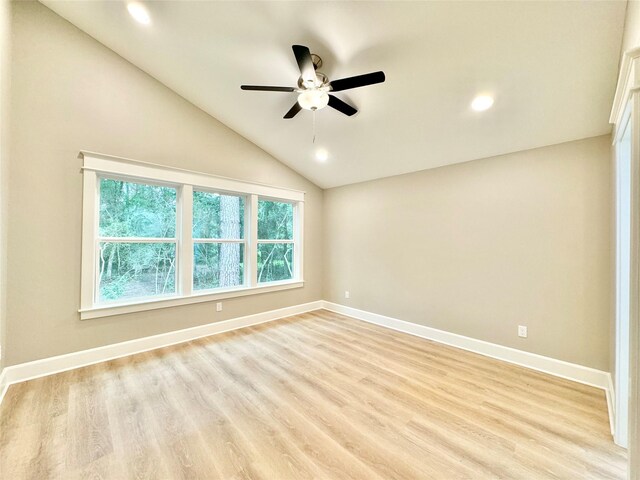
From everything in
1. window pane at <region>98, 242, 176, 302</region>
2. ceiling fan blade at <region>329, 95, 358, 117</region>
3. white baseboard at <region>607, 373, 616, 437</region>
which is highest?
ceiling fan blade at <region>329, 95, 358, 117</region>

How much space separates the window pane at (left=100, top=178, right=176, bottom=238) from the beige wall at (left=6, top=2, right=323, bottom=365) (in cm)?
27

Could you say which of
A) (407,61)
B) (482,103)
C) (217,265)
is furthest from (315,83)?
(217,265)

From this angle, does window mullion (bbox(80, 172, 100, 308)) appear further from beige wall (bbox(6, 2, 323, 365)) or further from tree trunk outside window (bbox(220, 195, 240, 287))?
tree trunk outside window (bbox(220, 195, 240, 287))

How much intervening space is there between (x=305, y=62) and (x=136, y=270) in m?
3.01

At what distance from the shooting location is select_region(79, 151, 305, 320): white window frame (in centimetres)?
277

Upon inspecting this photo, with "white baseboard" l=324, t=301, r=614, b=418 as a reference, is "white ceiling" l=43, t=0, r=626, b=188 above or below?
above

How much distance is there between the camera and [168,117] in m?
3.33

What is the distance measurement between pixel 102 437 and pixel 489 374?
3262 millimetres

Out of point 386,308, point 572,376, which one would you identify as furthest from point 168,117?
point 572,376

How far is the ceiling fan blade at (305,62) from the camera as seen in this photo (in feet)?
5.84

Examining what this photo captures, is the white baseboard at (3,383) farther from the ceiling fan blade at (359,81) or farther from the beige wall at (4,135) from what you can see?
the ceiling fan blade at (359,81)

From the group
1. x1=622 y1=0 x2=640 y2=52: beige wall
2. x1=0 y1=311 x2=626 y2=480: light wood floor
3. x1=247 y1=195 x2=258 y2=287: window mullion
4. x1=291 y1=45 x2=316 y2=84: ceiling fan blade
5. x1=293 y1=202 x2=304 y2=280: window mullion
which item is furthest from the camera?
x1=293 y1=202 x2=304 y2=280: window mullion

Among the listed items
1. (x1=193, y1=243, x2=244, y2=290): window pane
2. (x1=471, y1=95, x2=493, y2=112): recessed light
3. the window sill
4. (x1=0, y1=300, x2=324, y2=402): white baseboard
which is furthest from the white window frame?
(x1=471, y1=95, x2=493, y2=112): recessed light

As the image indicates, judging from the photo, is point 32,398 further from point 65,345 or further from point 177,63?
point 177,63
